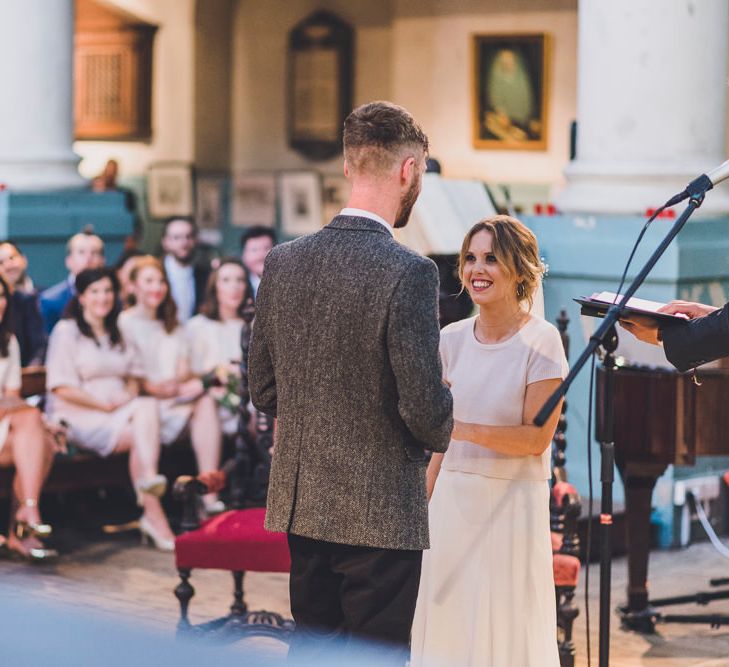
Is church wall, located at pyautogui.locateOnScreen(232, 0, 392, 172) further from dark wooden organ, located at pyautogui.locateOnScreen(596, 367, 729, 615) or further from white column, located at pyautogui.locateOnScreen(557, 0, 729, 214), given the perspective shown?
dark wooden organ, located at pyautogui.locateOnScreen(596, 367, 729, 615)

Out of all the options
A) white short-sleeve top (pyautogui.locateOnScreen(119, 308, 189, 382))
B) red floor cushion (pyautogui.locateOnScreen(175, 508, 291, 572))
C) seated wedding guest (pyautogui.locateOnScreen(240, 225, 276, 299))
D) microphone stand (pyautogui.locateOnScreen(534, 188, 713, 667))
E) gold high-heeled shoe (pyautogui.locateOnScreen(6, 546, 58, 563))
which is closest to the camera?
microphone stand (pyautogui.locateOnScreen(534, 188, 713, 667))

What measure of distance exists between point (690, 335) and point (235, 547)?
7.18 feet

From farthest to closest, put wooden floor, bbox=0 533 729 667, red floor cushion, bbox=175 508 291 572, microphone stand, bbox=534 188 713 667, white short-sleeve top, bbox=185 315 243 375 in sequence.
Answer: white short-sleeve top, bbox=185 315 243 375, wooden floor, bbox=0 533 729 667, red floor cushion, bbox=175 508 291 572, microphone stand, bbox=534 188 713 667

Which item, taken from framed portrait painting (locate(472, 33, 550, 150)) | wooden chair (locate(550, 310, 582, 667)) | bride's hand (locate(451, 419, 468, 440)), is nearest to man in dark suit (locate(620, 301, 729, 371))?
A: bride's hand (locate(451, 419, 468, 440))

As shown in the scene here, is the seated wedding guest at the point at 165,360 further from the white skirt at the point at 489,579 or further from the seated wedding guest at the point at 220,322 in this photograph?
the white skirt at the point at 489,579

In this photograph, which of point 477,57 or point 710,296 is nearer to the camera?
point 710,296

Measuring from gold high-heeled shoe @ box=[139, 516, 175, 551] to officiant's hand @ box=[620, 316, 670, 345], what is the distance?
381 centimetres

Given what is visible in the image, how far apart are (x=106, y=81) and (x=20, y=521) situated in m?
6.77

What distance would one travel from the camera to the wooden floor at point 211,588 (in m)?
5.27

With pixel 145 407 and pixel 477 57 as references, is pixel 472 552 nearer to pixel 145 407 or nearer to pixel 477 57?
pixel 145 407

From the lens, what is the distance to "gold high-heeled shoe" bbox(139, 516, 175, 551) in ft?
22.2

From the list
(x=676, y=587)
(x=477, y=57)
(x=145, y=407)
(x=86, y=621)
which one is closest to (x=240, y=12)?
(x=477, y=57)

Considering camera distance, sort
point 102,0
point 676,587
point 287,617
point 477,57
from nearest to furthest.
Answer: point 287,617 → point 676,587 → point 477,57 → point 102,0

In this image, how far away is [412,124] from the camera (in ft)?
9.00
